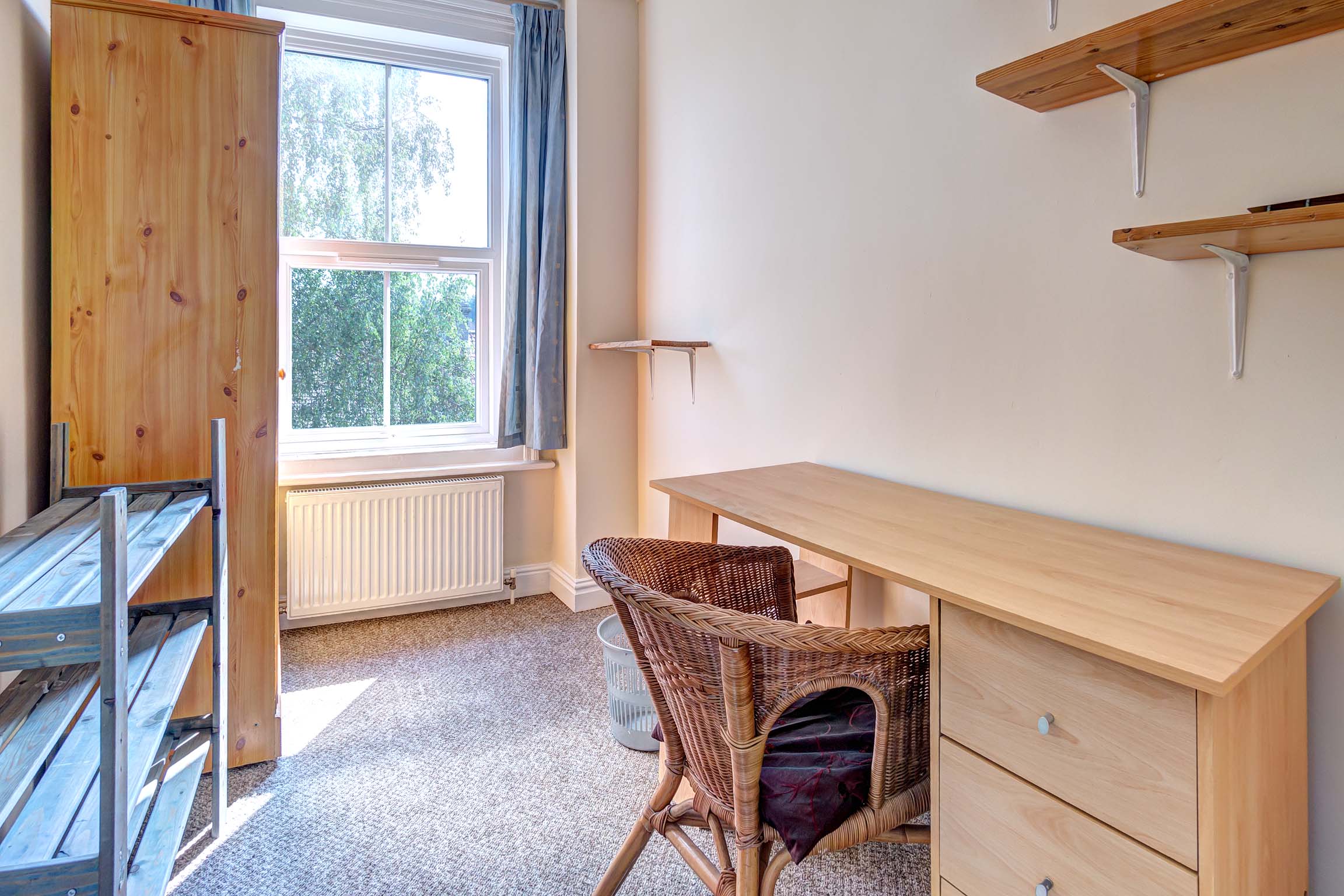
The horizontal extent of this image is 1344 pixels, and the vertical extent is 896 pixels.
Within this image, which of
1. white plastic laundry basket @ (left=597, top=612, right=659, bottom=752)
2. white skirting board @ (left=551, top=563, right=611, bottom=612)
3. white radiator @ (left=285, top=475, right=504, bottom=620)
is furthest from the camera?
white skirting board @ (left=551, top=563, right=611, bottom=612)

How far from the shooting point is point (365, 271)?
3.11 m

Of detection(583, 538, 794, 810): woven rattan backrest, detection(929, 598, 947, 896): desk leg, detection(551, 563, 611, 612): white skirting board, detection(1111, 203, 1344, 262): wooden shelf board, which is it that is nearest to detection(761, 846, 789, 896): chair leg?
detection(583, 538, 794, 810): woven rattan backrest

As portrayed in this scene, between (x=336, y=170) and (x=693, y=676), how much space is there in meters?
2.82

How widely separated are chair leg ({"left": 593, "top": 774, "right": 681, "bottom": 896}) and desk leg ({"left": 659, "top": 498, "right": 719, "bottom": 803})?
14.4 inches

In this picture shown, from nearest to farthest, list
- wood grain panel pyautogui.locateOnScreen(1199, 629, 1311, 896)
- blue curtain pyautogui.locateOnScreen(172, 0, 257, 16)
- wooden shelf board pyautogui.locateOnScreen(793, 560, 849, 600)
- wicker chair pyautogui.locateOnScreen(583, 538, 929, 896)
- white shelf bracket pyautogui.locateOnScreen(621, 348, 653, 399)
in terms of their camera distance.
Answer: wood grain panel pyautogui.locateOnScreen(1199, 629, 1311, 896) < wicker chair pyautogui.locateOnScreen(583, 538, 929, 896) < wooden shelf board pyautogui.locateOnScreen(793, 560, 849, 600) < blue curtain pyautogui.locateOnScreen(172, 0, 257, 16) < white shelf bracket pyautogui.locateOnScreen(621, 348, 653, 399)

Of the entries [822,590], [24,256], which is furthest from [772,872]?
[24,256]

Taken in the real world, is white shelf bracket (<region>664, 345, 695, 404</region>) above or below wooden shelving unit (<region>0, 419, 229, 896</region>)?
above

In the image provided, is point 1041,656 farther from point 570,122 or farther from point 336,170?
point 336,170

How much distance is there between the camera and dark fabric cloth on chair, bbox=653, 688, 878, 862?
1.08m

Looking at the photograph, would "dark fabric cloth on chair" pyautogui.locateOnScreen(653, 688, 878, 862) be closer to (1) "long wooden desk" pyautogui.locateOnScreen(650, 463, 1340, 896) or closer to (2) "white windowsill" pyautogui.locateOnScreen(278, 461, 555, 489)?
(1) "long wooden desk" pyautogui.locateOnScreen(650, 463, 1340, 896)

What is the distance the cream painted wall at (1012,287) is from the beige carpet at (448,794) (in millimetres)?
955

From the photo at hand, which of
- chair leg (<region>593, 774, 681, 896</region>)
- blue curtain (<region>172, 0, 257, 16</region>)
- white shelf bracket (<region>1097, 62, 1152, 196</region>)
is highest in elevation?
blue curtain (<region>172, 0, 257, 16</region>)

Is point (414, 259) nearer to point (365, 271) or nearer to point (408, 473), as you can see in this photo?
point (365, 271)

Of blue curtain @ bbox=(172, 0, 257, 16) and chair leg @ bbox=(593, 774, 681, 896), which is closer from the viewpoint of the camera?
chair leg @ bbox=(593, 774, 681, 896)
